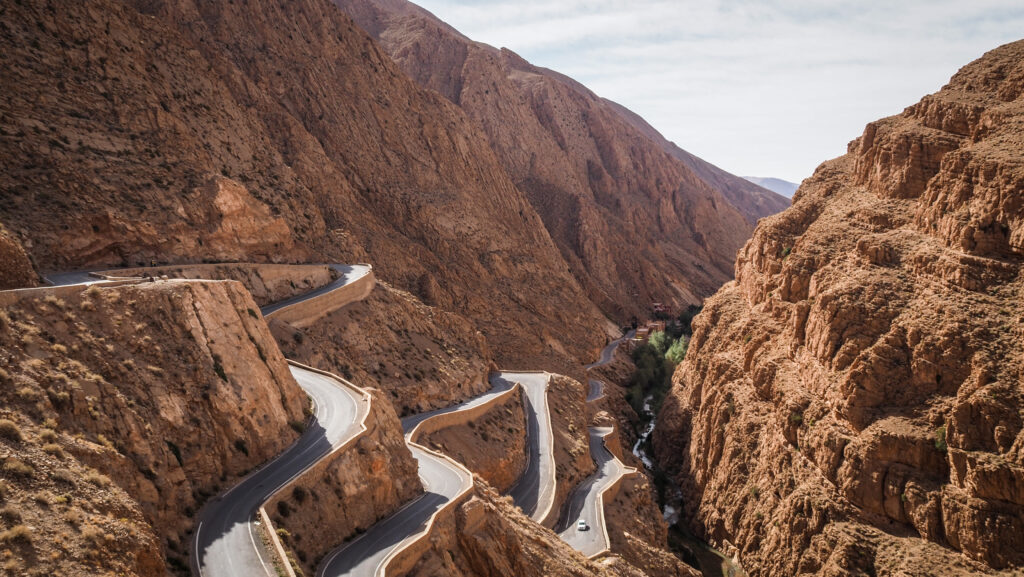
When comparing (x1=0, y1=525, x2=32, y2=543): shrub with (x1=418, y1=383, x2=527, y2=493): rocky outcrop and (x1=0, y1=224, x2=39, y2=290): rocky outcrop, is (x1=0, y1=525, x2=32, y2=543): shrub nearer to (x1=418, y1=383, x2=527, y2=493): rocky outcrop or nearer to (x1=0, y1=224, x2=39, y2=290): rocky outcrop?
(x1=0, y1=224, x2=39, y2=290): rocky outcrop

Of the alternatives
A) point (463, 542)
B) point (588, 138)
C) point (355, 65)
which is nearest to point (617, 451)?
point (463, 542)

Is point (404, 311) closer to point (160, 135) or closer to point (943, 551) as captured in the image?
point (160, 135)

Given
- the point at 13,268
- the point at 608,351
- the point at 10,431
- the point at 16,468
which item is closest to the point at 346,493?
the point at 10,431

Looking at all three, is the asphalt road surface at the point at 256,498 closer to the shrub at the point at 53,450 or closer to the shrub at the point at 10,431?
the shrub at the point at 53,450

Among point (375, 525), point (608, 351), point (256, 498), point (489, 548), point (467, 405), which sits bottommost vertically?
point (608, 351)

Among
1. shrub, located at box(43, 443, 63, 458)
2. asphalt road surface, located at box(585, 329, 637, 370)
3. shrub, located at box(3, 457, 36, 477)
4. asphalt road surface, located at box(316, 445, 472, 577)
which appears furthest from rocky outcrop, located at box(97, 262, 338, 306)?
asphalt road surface, located at box(585, 329, 637, 370)

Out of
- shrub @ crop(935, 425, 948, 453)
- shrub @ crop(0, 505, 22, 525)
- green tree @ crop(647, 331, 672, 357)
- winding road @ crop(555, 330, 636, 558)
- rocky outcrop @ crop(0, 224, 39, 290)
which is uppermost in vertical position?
rocky outcrop @ crop(0, 224, 39, 290)

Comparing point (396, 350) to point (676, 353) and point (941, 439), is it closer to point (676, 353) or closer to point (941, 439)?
point (941, 439)

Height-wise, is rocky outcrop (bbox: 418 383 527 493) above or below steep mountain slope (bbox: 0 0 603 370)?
below
